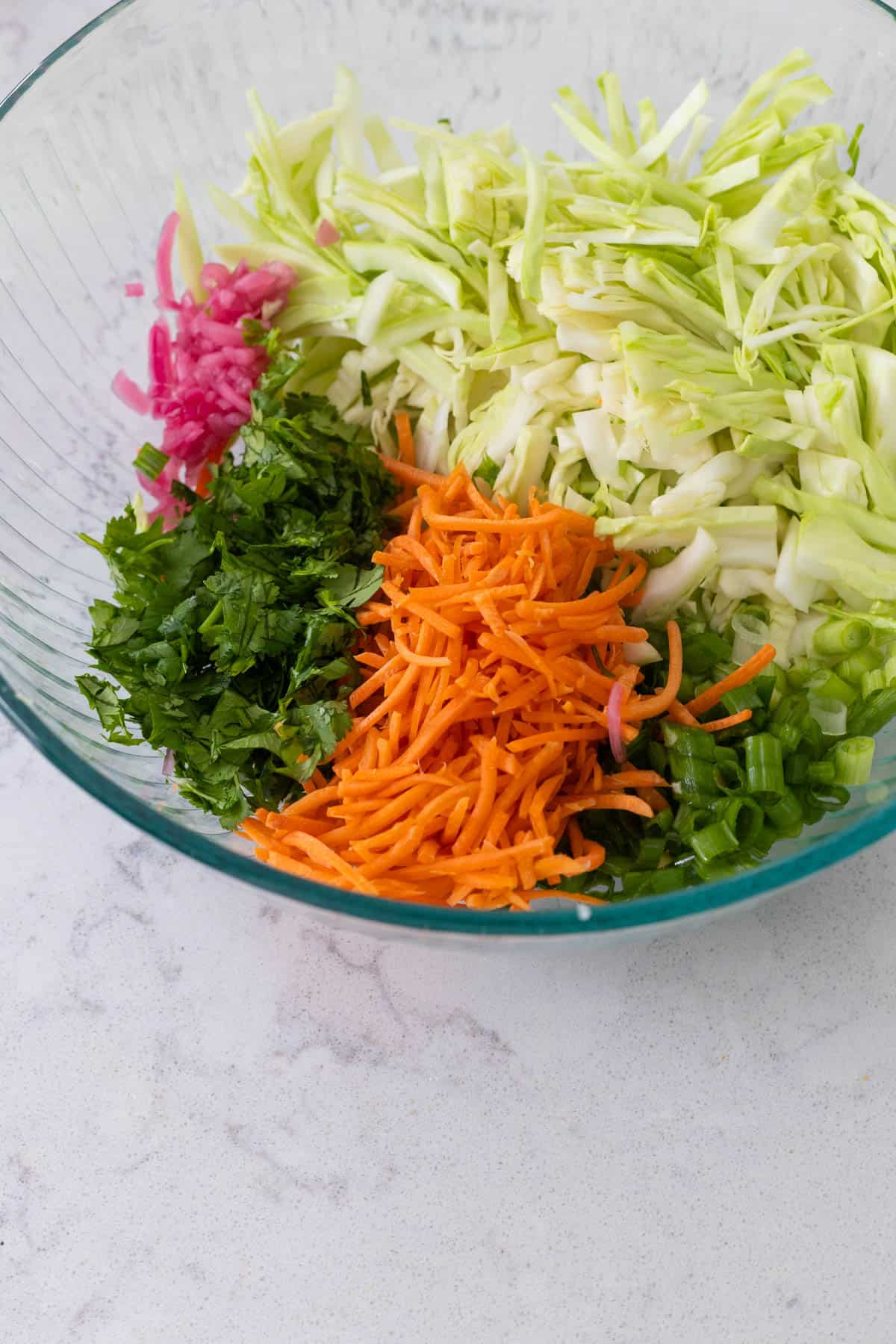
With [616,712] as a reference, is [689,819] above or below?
below

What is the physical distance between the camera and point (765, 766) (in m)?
1.46

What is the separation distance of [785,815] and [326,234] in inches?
49.1

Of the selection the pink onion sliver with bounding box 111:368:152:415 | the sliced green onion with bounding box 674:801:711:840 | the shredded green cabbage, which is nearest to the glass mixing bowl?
the pink onion sliver with bounding box 111:368:152:415

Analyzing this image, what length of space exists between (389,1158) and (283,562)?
A: 826 mm

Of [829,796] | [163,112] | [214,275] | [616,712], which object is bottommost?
Result: [829,796]

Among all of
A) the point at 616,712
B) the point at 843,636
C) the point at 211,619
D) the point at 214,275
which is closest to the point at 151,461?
the point at 214,275

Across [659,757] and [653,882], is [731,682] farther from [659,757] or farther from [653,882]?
[653,882]

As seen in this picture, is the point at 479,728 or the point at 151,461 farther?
the point at 151,461

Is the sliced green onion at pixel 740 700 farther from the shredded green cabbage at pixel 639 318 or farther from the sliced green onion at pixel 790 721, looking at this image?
the shredded green cabbage at pixel 639 318

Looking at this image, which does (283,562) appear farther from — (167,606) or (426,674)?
(426,674)

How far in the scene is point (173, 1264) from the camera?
1512 mm

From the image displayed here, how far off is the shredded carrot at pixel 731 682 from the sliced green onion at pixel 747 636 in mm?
84

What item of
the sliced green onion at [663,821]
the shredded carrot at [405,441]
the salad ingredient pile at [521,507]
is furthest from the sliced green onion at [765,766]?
the shredded carrot at [405,441]

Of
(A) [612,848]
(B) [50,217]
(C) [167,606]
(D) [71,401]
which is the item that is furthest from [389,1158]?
(B) [50,217]
